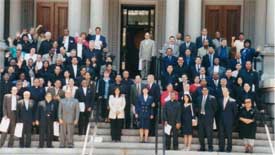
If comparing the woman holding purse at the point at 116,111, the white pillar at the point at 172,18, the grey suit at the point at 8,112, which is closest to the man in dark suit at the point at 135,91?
the woman holding purse at the point at 116,111

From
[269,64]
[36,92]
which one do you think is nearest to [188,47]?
[269,64]

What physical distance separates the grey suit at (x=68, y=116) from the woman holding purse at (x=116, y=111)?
1043 mm

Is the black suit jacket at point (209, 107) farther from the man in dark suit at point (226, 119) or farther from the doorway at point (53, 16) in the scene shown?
the doorway at point (53, 16)

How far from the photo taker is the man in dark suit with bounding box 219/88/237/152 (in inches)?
827

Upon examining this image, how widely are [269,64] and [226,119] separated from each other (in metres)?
4.74

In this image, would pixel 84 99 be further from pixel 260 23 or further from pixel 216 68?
pixel 260 23

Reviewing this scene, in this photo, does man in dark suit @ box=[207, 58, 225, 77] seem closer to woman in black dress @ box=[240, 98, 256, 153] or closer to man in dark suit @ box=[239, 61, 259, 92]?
man in dark suit @ box=[239, 61, 259, 92]

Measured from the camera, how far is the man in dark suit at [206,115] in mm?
21000

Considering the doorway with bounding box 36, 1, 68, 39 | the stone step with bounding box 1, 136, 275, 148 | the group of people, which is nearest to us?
the group of people

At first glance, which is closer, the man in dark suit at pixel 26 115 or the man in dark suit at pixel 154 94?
the man in dark suit at pixel 26 115

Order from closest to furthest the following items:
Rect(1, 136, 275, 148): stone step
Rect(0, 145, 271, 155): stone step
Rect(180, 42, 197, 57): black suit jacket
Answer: Rect(0, 145, 271, 155): stone step < Rect(1, 136, 275, 148): stone step < Rect(180, 42, 197, 57): black suit jacket

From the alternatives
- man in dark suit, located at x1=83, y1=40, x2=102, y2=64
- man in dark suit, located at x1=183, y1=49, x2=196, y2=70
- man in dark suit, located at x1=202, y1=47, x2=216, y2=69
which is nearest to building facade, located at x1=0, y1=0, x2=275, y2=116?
man in dark suit, located at x1=83, y1=40, x2=102, y2=64

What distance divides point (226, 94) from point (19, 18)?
35.2 ft

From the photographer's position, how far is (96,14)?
26.5m
